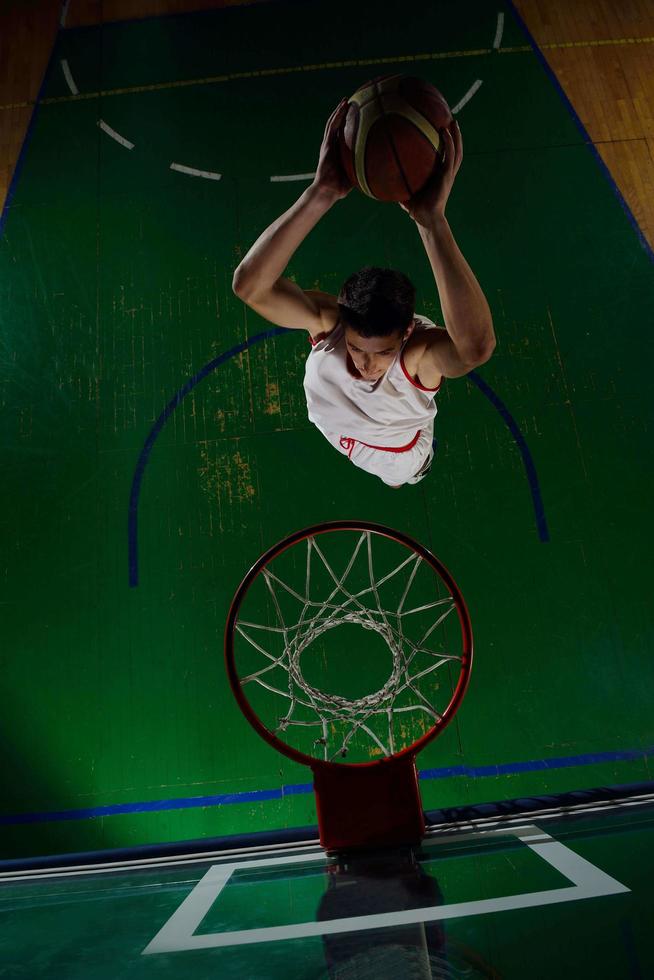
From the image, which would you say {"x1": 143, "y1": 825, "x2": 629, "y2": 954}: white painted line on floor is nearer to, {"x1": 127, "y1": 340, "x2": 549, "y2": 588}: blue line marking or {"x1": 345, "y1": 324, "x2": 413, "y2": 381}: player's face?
{"x1": 345, "y1": 324, "x2": 413, "y2": 381}: player's face

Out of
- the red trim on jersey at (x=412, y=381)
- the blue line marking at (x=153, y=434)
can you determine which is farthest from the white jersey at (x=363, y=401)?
the blue line marking at (x=153, y=434)

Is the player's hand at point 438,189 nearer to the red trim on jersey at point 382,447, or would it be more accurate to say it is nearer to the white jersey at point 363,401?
the white jersey at point 363,401

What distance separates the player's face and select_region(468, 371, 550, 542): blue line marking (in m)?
2.67

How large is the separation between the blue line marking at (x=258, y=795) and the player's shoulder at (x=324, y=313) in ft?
9.50

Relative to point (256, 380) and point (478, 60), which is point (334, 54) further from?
point (256, 380)

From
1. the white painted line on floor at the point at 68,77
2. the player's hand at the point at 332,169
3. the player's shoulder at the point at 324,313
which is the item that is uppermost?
the white painted line on floor at the point at 68,77

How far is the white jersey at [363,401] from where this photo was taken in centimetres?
255

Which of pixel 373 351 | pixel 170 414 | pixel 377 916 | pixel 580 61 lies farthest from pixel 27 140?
pixel 377 916

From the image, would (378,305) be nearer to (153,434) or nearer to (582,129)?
(153,434)

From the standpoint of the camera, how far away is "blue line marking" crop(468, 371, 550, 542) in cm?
481

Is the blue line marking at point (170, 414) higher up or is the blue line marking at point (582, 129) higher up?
the blue line marking at point (582, 129)

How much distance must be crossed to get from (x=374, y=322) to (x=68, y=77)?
17.2 ft

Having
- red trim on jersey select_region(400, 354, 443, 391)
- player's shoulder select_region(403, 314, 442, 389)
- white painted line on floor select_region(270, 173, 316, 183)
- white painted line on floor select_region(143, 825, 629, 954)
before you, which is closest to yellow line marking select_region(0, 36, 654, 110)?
white painted line on floor select_region(270, 173, 316, 183)

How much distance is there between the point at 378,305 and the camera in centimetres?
229
